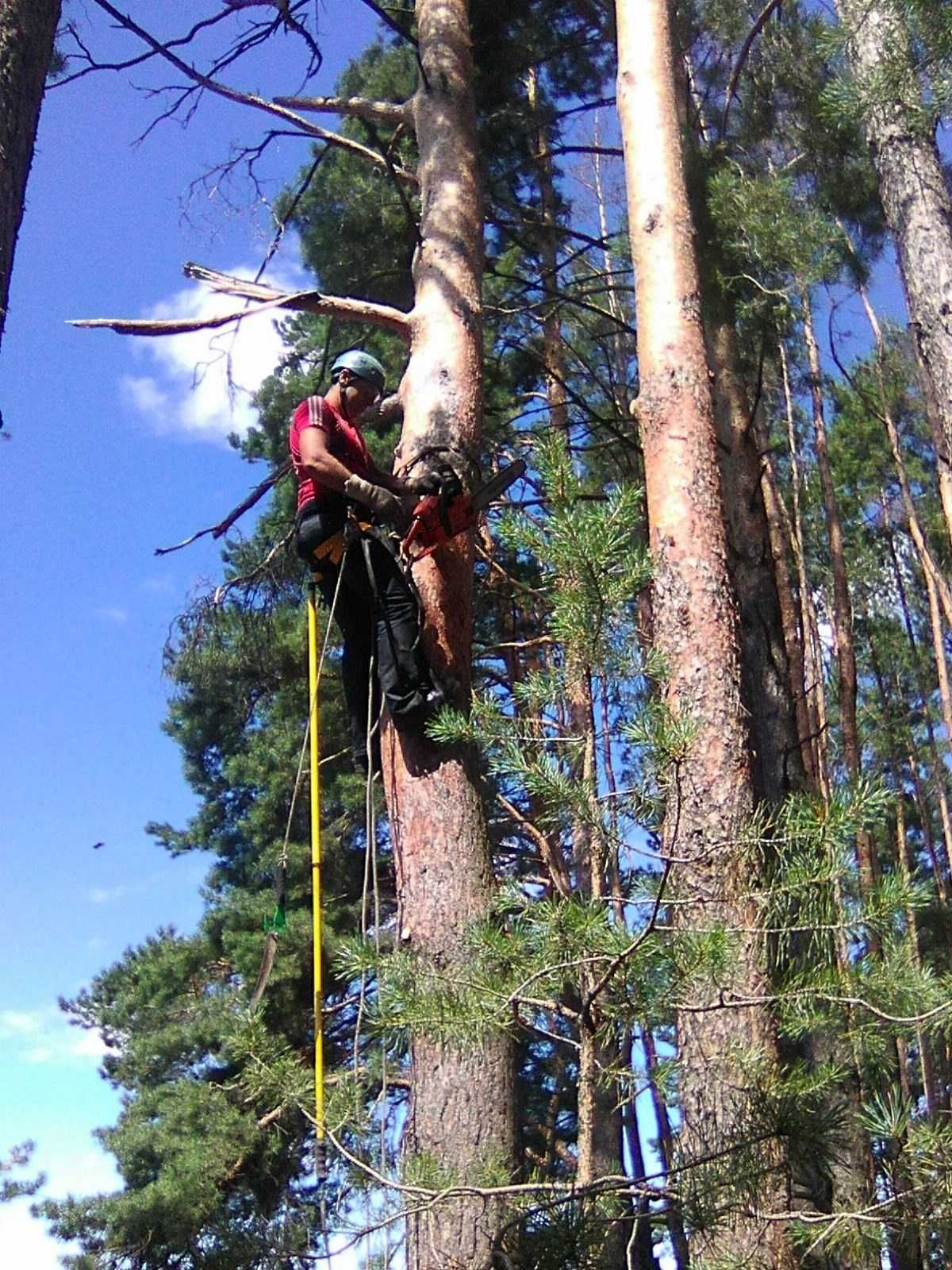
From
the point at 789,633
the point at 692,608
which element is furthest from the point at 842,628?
the point at 692,608

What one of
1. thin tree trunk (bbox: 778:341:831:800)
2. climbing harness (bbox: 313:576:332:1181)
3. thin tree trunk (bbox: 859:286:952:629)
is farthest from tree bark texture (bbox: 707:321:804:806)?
thin tree trunk (bbox: 859:286:952:629)

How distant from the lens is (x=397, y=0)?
328 inches

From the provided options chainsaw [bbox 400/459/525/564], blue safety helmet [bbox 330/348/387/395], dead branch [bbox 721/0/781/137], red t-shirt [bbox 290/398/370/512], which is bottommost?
chainsaw [bbox 400/459/525/564]

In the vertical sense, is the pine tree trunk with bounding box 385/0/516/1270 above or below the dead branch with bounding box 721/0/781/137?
below

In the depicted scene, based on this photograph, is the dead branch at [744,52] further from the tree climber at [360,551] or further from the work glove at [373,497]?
the work glove at [373,497]

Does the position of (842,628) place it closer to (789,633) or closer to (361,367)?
(789,633)

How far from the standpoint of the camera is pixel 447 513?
13.5ft

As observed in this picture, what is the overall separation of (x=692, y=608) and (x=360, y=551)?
44.4 inches

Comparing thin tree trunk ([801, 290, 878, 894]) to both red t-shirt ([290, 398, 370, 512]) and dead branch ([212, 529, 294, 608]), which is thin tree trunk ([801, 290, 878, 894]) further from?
red t-shirt ([290, 398, 370, 512])

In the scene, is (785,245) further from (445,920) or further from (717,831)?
(445,920)

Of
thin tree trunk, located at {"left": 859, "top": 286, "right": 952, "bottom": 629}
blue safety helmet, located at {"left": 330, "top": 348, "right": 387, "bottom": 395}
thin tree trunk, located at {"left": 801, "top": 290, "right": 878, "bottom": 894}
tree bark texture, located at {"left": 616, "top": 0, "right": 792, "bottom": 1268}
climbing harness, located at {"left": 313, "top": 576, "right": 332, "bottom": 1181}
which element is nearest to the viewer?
climbing harness, located at {"left": 313, "top": 576, "right": 332, "bottom": 1181}

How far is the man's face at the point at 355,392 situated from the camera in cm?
458

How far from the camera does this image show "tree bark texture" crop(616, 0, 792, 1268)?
2984 mm

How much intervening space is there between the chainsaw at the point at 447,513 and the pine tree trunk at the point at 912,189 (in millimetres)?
1815
